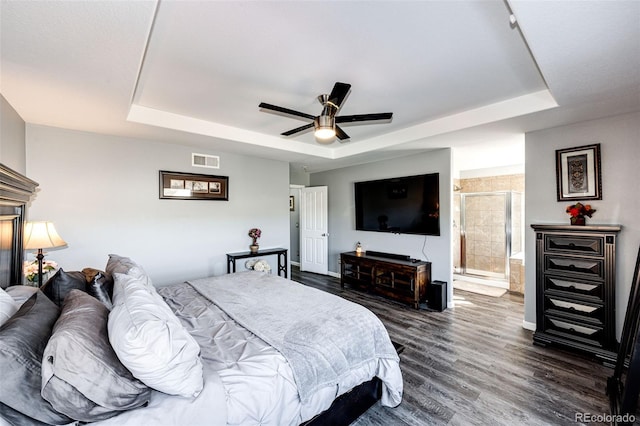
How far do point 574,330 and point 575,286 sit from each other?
443 millimetres

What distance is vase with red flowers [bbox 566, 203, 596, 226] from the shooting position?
2.87 meters

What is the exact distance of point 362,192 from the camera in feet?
17.8

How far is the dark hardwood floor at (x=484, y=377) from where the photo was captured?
1.97m

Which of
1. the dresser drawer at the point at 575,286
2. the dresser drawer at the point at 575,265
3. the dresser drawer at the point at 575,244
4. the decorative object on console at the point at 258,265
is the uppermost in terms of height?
the dresser drawer at the point at 575,244

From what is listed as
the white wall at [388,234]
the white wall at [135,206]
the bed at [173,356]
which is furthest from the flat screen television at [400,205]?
the bed at [173,356]

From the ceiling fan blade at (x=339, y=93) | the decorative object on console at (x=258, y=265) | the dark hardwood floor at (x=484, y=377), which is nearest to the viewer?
the dark hardwood floor at (x=484, y=377)

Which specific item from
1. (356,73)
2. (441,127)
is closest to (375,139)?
(441,127)

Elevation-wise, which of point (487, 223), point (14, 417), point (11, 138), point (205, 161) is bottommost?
point (14, 417)

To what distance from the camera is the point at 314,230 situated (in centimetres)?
639

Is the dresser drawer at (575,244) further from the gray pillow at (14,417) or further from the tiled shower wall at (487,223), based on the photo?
the gray pillow at (14,417)

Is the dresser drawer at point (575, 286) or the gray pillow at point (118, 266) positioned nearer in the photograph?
the gray pillow at point (118, 266)

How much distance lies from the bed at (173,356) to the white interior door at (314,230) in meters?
3.85

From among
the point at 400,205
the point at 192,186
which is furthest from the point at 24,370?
the point at 400,205

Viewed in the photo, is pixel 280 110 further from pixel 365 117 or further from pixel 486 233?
pixel 486 233
